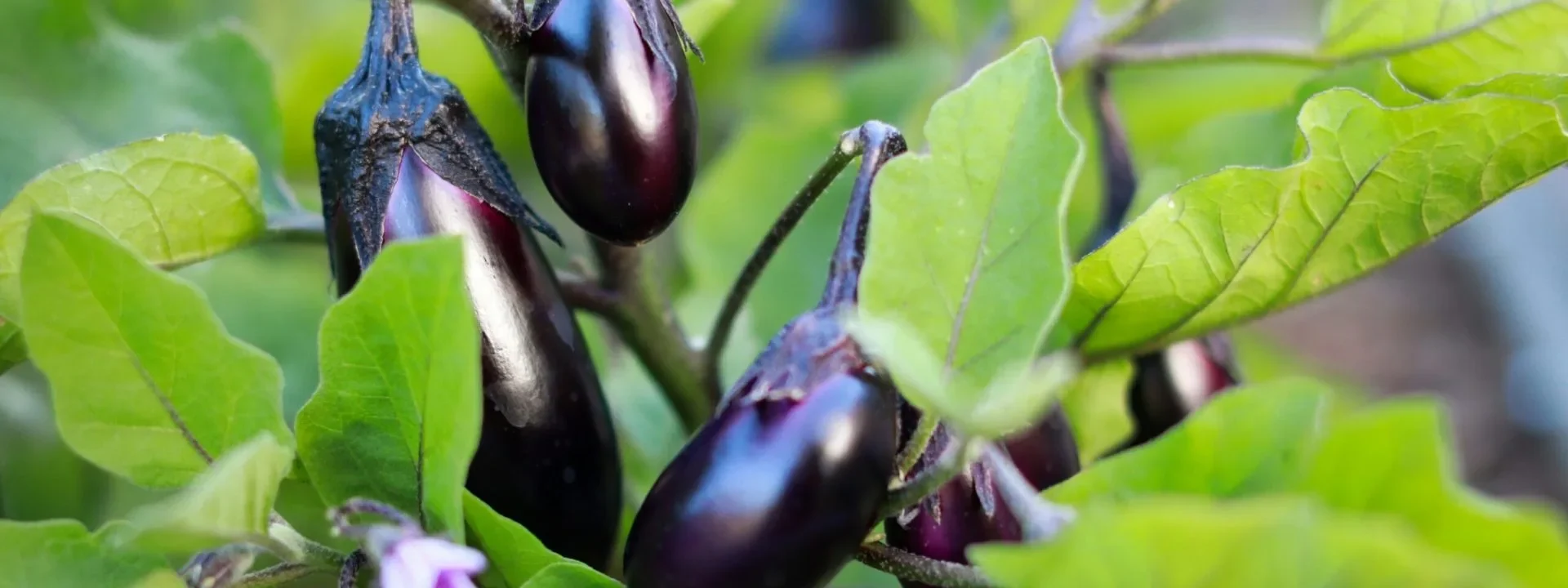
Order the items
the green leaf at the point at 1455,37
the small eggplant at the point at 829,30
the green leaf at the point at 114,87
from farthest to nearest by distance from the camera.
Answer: the small eggplant at the point at 829,30, the green leaf at the point at 114,87, the green leaf at the point at 1455,37

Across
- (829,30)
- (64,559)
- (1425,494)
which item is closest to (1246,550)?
(1425,494)

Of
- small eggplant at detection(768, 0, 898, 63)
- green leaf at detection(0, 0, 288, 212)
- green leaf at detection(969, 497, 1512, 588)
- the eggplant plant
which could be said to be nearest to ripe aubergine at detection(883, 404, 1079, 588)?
the eggplant plant

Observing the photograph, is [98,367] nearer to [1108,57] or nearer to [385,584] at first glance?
[385,584]

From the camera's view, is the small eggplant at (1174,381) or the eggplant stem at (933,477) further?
the small eggplant at (1174,381)

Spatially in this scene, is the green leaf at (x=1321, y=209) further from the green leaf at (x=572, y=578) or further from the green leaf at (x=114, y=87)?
the green leaf at (x=114, y=87)

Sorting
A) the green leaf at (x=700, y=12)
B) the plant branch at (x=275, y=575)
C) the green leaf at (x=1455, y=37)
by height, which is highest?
the green leaf at (x=1455, y=37)

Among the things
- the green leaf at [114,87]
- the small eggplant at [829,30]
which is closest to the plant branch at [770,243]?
the green leaf at [114,87]

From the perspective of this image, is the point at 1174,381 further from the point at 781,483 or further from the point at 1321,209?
the point at 781,483

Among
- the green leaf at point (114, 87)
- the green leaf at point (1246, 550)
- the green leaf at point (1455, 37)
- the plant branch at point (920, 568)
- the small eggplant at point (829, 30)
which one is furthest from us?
the small eggplant at point (829, 30)
